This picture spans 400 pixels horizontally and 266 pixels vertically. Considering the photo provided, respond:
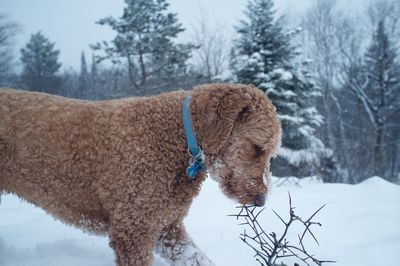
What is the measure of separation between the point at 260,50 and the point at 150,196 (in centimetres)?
1594

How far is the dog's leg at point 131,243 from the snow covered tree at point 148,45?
896 inches

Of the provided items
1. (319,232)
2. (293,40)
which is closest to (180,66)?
(293,40)

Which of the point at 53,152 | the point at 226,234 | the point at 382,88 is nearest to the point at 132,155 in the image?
the point at 53,152

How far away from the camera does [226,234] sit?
3943 millimetres

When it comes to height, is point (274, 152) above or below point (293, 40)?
below

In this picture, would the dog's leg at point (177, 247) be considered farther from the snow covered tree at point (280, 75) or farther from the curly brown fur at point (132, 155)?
the snow covered tree at point (280, 75)

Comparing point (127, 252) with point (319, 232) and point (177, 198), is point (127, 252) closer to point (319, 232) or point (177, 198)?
point (177, 198)

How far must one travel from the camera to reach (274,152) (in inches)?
119

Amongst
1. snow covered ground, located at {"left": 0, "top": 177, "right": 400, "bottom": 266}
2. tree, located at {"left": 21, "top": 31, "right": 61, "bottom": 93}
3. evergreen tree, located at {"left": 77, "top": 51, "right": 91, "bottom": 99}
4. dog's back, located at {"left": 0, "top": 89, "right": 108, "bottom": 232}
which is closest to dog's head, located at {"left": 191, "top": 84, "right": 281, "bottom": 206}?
snow covered ground, located at {"left": 0, "top": 177, "right": 400, "bottom": 266}

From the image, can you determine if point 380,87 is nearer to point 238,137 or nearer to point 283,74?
point 283,74

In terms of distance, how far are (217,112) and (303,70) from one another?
1736 cm

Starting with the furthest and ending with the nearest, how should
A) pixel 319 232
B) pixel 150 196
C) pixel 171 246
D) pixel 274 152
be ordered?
pixel 319 232, pixel 171 246, pixel 274 152, pixel 150 196

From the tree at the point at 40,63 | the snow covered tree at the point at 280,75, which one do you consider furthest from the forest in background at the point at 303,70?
the tree at the point at 40,63

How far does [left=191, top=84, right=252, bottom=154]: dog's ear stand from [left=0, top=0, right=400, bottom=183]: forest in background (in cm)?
1279
